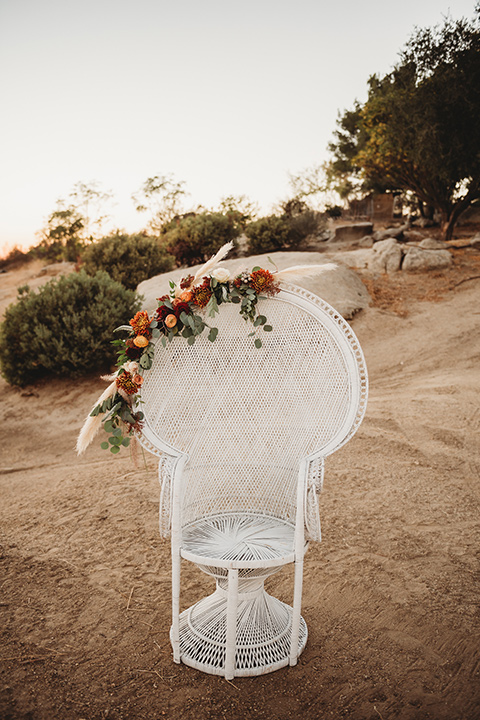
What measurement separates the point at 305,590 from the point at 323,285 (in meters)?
6.70

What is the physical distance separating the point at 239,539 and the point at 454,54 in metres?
12.6

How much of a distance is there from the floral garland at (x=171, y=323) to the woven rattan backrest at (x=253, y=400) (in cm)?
9

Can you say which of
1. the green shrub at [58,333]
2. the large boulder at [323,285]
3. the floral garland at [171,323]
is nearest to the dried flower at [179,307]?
the floral garland at [171,323]

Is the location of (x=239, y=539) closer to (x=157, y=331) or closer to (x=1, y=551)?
(x=157, y=331)

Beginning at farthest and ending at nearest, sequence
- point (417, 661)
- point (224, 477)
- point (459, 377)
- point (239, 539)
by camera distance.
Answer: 1. point (459, 377)
2. point (224, 477)
3. point (239, 539)
4. point (417, 661)

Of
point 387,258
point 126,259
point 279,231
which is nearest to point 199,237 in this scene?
point 279,231

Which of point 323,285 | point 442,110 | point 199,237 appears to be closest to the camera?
point 323,285

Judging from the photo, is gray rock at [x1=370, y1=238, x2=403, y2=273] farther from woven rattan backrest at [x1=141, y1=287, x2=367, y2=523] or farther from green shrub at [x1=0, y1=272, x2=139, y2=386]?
woven rattan backrest at [x1=141, y1=287, x2=367, y2=523]

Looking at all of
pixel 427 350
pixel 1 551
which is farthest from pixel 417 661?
pixel 427 350

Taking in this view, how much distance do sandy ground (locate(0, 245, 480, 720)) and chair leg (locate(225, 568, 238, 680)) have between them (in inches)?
2.9

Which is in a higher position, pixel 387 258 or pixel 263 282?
pixel 387 258

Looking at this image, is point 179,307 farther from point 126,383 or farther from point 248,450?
point 248,450

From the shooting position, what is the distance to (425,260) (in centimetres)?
1005

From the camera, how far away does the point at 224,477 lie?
282cm
